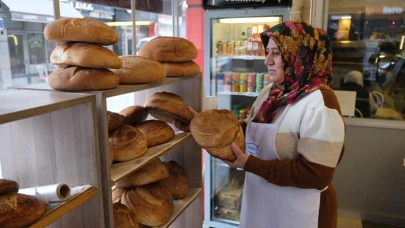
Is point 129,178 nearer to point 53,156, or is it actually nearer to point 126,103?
point 53,156

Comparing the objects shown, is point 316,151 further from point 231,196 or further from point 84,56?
point 231,196

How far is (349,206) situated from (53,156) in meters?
2.89

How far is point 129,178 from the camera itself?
5.14ft

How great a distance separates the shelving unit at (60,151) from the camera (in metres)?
1.03

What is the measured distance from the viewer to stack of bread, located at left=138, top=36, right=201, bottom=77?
1611mm

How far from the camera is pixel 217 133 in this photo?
1.41 m

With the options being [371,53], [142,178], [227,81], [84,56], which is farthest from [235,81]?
[84,56]

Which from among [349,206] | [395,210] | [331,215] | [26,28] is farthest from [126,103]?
[395,210]

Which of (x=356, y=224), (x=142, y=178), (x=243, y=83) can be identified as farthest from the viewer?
(x=356, y=224)

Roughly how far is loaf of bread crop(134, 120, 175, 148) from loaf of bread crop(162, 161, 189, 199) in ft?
0.85

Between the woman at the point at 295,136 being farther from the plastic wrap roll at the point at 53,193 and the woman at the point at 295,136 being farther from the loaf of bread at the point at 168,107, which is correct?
the plastic wrap roll at the point at 53,193

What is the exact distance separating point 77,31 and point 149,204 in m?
0.80

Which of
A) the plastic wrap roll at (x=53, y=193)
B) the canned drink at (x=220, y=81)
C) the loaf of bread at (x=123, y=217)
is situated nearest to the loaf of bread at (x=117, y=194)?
the loaf of bread at (x=123, y=217)

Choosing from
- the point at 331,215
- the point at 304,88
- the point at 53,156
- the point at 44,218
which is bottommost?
the point at 331,215
